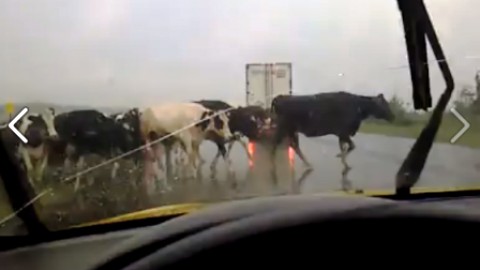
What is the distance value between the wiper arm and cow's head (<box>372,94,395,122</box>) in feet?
0.38

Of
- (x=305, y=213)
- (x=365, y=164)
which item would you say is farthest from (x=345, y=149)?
(x=305, y=213)

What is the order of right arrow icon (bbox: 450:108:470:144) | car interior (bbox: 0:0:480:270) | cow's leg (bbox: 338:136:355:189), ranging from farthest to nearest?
right arrow icon (bbox: 450:108:470:144) < cow's leg (bbox: 338:136:355:189) < car interior (bbox: 0:0:480:270)

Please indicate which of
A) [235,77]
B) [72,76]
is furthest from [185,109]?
[72,76]

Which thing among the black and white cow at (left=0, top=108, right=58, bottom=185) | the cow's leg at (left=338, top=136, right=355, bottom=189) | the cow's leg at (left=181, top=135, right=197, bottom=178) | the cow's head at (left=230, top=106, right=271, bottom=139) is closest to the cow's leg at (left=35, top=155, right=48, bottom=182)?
the black and white cow at (left=0, top=108, right=58, bottom=185)

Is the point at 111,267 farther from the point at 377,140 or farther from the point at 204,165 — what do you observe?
the point at 377,140

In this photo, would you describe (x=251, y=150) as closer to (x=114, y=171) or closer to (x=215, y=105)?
(x=215, y=105)

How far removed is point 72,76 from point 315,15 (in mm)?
976

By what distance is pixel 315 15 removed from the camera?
310 cm

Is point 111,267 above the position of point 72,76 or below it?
below

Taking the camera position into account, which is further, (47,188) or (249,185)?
(249,185)

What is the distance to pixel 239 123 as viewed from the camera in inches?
121

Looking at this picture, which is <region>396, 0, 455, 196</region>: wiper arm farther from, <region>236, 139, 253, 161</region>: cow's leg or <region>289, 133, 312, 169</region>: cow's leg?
<region>236, 139, 253, 161</region>: cow's leg

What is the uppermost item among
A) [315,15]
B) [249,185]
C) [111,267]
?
[315,15]

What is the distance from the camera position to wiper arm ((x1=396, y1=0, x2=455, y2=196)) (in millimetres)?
3141
